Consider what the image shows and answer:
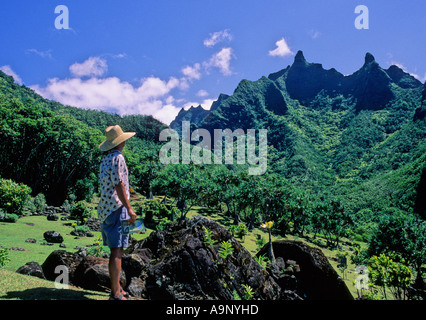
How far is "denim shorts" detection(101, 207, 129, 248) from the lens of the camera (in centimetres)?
389

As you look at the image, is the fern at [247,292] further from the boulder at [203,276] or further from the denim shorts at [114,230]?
the denim shorts at [114,230]

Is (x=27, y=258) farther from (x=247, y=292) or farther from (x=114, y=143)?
(x=247, y=292)

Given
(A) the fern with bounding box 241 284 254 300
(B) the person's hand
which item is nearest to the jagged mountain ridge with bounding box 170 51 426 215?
(A) the fern with bounding box 241 284 254 300

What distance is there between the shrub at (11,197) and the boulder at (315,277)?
58.0ft

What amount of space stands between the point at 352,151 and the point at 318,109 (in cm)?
6899

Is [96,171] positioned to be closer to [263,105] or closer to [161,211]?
[161,211]

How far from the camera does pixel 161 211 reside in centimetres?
3316

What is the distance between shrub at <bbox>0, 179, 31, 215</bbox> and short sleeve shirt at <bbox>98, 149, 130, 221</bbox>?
17008 mm

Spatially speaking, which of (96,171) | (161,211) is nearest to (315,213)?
(161,211)

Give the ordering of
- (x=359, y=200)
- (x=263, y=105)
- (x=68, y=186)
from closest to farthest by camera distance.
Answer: (x=68, y=186) < (x=359, y=200) < (x=263, y=105)

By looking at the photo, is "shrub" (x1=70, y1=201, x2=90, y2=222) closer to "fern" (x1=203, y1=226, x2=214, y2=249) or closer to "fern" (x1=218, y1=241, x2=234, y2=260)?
"fern" (x1=203, y1=226, x2=214, y2=249)

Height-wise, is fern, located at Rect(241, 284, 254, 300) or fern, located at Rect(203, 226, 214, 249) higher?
fern, located at Rect(203, 226, 214, 249)

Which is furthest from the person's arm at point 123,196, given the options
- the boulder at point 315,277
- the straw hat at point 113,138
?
the boulder at point 315,277

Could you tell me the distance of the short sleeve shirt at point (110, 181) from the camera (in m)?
3.92
